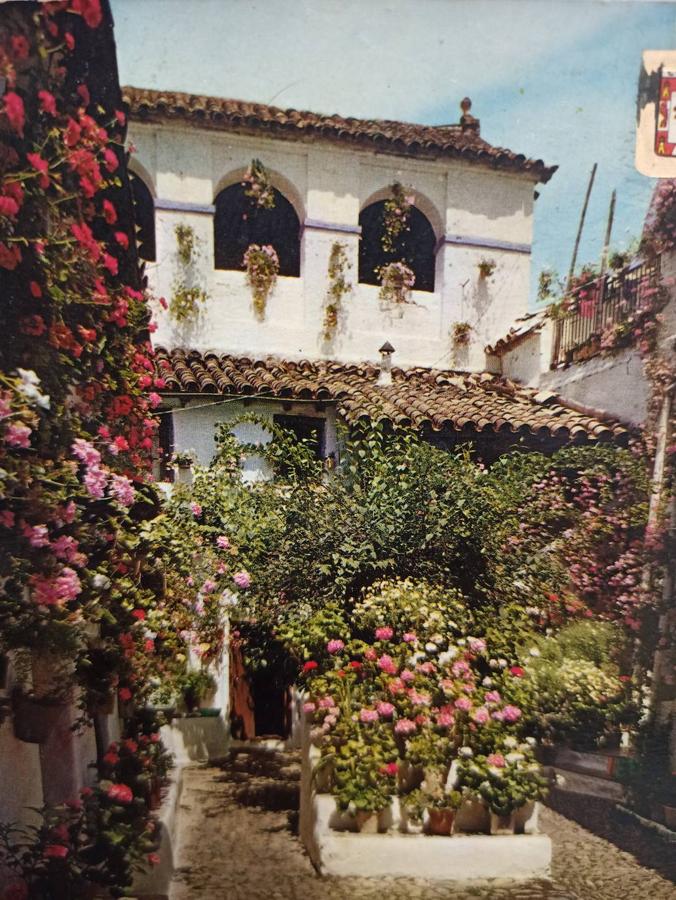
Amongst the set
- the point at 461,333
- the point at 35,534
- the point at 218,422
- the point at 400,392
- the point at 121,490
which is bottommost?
the point at 35,534

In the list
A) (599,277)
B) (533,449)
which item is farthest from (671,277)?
(533,449)

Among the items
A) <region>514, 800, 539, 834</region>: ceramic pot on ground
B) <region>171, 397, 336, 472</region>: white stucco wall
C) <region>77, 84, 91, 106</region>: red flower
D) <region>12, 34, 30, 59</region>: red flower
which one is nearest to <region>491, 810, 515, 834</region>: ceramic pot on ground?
<region>514, 800, 539, 834</region>: ceramic pot on ground

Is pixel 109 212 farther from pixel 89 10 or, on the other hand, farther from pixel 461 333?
pixel 461 333

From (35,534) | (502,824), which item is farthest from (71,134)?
(502,824)

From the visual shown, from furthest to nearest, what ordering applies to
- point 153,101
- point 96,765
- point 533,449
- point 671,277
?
1. point 533,449
2. point 671,277
3. point 153,101
4. point 96,765

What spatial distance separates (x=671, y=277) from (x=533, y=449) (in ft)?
3.24

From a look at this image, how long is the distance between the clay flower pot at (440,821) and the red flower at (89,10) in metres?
3.21

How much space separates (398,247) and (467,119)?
0.67 metres

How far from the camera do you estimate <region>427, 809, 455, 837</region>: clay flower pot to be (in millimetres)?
2512

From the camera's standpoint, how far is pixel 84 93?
6.73 feet

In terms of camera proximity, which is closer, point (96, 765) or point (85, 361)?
point (85, 361)

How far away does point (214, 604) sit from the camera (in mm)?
2859

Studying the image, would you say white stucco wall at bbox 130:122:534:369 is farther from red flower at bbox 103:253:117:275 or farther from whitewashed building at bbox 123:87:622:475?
red flower at bbox 103:253:117:275

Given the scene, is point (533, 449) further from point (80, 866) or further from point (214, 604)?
point (80, 866)
